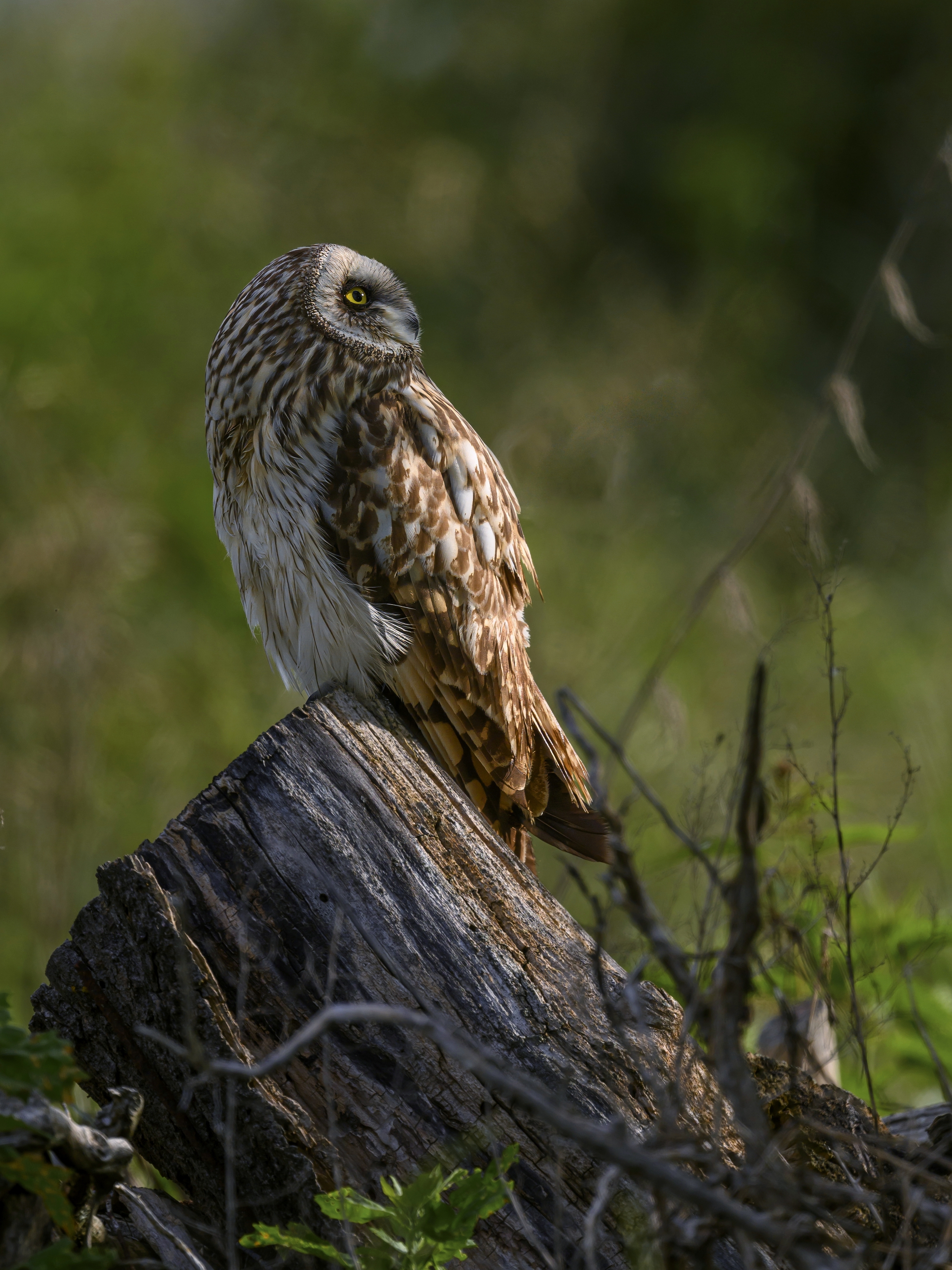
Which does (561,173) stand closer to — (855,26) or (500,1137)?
(855,26)

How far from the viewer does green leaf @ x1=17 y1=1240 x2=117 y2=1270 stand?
46.7 inches

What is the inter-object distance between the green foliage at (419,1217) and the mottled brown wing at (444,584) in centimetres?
116

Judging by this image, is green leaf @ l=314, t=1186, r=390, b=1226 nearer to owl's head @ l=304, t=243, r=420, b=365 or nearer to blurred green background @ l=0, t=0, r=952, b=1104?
blurred green background @ l=0, t=0, r=952, b=1104

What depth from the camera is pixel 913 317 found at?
2469 millimetres

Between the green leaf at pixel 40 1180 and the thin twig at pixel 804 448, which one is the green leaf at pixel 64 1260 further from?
the thin twig at pixel 804 448

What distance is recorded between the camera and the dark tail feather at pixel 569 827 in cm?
248

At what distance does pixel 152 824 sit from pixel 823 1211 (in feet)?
13.7

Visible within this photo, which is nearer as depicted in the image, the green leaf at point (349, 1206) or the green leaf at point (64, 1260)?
the green leaf at point (64, 1260)

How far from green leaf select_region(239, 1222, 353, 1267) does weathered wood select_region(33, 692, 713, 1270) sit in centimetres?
11

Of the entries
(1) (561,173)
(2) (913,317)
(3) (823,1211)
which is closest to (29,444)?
(2) (913,317)

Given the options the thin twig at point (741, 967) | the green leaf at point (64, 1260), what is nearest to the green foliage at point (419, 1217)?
the green leaf at point (64, 1260)

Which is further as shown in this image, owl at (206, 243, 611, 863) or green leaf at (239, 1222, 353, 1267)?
owl at (206, 243, 611, 863)

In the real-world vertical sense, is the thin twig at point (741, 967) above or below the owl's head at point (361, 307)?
below

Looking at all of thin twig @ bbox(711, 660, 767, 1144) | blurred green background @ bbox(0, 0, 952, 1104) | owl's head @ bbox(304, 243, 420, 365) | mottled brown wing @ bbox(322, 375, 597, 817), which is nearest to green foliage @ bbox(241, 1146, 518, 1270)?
thin twig @ bbox(711, 660, 767, 1144)
